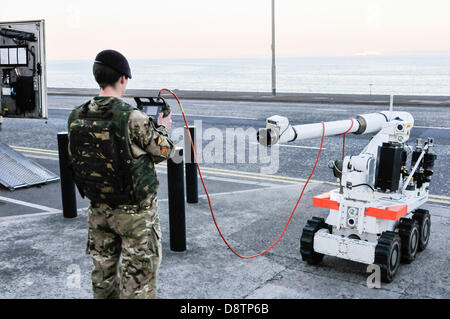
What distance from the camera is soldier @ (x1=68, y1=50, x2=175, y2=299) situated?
3.08 m

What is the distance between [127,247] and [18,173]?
573cm

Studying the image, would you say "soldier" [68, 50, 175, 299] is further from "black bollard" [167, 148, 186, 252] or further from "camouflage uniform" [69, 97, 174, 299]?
"black bollard" [167, 148, 186, 252]

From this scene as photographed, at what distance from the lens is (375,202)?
180 inches

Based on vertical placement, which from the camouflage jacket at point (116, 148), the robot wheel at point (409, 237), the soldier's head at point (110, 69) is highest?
the soldier's head at point (110, 69)

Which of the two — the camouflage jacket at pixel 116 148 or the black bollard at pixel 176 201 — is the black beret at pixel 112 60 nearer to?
the camouflage jacket at pixel 116 148

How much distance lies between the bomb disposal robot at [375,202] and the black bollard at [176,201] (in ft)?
4.24

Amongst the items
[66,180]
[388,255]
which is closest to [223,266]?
[388,255]

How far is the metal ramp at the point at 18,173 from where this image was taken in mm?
7875

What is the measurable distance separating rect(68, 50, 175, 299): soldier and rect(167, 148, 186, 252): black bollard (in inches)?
62.4

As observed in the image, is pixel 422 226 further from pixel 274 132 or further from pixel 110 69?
pixel 110 69

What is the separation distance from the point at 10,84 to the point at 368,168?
20.9ft

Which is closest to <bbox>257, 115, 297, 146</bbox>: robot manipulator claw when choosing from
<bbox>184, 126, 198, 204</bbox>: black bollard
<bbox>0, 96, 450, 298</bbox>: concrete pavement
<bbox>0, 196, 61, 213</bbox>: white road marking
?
<bbox>0, 96, 450, 298</bbox>: concrete pavement

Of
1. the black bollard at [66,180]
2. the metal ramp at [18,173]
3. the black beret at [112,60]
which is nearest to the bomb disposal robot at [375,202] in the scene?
the black beret at [112,60]

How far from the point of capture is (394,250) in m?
4.36
